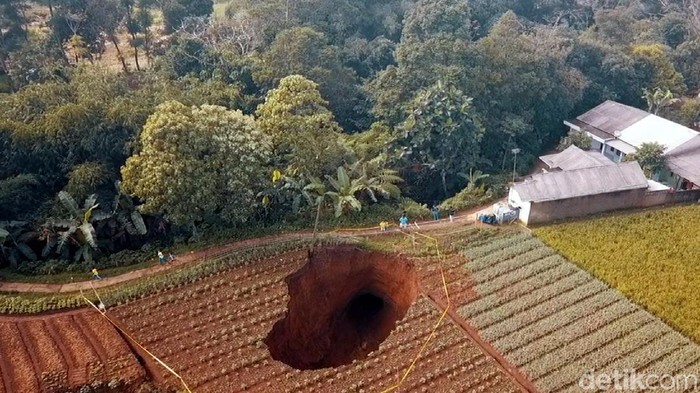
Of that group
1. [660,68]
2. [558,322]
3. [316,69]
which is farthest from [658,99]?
[558,322]

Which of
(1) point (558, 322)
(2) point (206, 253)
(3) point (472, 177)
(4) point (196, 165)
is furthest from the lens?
(3) point (472, 177)

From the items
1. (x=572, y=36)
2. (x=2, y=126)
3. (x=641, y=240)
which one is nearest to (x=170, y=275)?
(x=2, y=126)

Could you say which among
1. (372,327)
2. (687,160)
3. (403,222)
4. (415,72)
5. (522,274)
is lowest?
(372,327)

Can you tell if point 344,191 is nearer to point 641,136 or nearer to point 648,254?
point 648,254

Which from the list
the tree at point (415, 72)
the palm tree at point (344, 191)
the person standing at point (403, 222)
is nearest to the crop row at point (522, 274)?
the person standing at point (403, 222)

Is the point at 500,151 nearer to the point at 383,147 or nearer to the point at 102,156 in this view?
the point at 383,147

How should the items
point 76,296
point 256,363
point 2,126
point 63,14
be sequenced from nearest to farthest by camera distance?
point 256,363 < point 76,296 < point 2,126 < point 63,14
